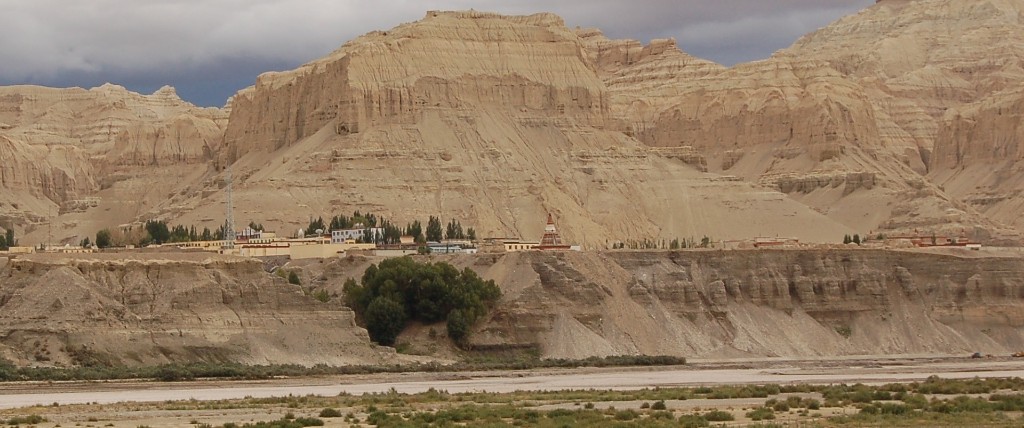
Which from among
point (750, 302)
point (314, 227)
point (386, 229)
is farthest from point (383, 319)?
point (314, 227)

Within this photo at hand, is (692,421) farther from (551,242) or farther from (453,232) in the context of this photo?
(453,232)

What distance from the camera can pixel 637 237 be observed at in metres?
200

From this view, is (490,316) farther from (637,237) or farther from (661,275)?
(637,237)

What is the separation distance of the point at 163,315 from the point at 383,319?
1775 centimetres

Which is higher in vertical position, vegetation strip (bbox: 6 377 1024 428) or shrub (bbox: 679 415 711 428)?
vegetation strip (bbox: 6 377 1024 428)

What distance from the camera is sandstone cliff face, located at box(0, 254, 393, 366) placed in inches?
4289

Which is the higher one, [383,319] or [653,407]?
[383,319]

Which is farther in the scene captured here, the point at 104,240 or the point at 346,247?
the point at 104,240

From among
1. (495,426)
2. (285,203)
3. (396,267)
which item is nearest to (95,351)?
(396,267)

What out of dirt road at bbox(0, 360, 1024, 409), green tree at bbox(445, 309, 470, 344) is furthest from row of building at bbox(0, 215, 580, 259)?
dirt road at bbox(0, 360, 1024, 409)

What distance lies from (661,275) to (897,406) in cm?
5638

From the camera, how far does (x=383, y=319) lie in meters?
127

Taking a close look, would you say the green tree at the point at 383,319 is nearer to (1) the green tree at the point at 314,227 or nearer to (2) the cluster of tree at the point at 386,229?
(2) the cluster of tree at the point at 386,229

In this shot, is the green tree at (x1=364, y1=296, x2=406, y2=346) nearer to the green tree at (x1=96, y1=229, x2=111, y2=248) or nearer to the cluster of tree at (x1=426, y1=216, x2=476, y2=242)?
the cluster of tree at (x1=426, y1=216, x2=476, y2=242)
